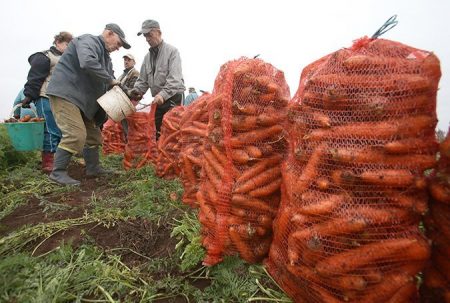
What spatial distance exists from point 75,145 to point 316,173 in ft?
12.7

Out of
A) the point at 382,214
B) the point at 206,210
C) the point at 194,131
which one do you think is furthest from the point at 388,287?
the point at 194,131

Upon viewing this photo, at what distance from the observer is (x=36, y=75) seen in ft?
17.5

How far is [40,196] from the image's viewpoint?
373 cm

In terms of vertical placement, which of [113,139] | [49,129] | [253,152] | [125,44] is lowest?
[113,139]

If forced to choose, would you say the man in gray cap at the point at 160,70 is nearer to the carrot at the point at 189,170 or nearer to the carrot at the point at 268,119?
the carrot at the point at 189,170

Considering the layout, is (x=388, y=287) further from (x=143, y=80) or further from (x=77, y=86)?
(x=143, y=80)

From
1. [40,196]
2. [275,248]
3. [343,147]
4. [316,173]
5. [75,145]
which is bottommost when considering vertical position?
[40,196]

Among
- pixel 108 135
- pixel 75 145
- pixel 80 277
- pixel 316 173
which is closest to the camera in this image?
pixel 316 173

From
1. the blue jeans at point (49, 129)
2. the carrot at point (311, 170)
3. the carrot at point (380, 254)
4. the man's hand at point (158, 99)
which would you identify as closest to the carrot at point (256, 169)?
the carrot at point (311, 170)

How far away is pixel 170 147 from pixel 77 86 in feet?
5.19

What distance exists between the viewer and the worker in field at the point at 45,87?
530 cm

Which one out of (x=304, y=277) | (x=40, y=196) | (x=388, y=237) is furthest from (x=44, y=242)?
(x=388, y=237)

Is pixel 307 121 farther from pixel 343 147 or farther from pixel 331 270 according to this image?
pixel 331 270

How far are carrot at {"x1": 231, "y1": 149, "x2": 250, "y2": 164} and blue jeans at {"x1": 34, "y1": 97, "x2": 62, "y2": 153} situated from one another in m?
4.43
